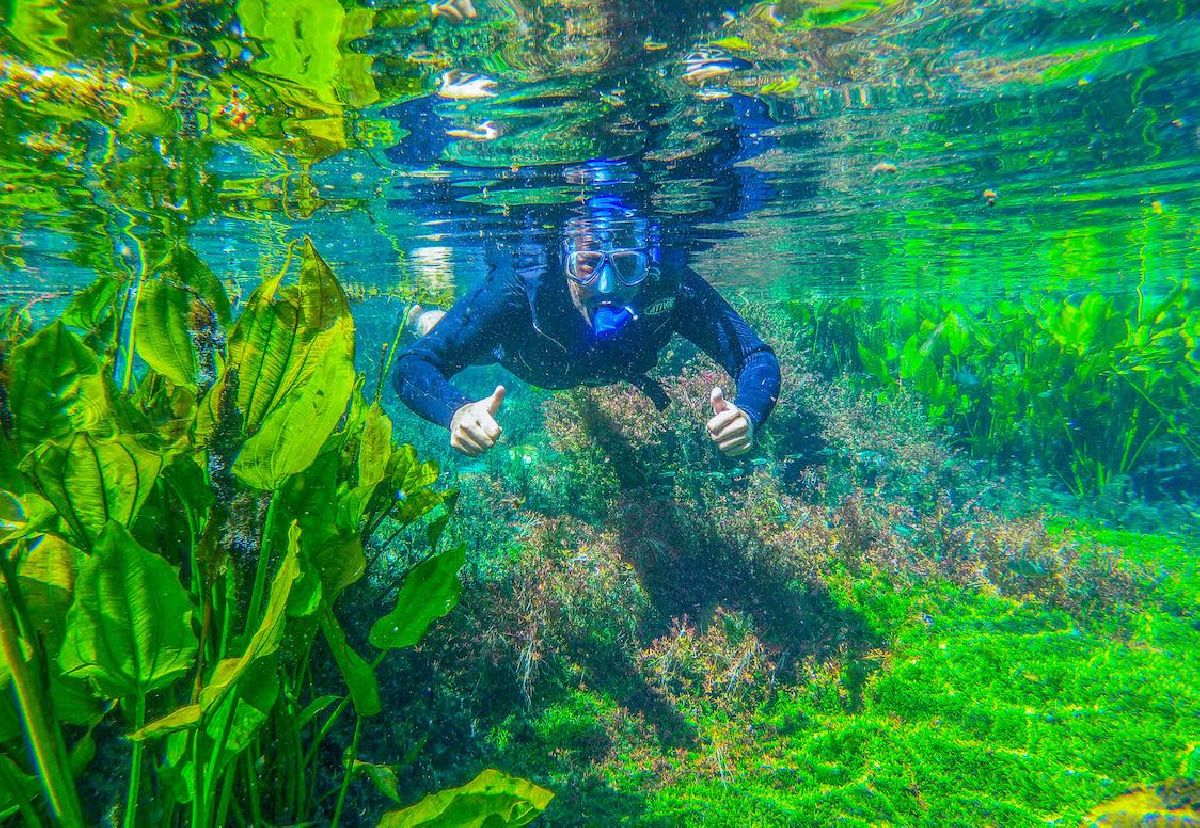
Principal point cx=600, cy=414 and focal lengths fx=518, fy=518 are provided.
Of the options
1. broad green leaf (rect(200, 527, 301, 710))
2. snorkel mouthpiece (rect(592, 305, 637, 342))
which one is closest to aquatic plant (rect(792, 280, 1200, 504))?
snorkel mouthpiece (rect(592, 305, 637, 342))

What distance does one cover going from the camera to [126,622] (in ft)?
4.19

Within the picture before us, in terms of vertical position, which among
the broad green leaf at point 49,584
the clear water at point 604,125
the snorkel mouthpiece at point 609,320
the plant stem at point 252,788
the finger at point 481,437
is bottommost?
the plant stem at point 252,788

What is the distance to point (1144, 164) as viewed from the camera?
8.58m

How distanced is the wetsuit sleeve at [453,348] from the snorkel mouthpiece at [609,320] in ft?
3.09

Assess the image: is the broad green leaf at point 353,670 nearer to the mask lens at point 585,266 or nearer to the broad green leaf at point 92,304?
the broad green leaf at point 92,304

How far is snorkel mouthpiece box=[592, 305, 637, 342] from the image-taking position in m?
6.34

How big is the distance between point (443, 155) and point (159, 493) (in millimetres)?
6699

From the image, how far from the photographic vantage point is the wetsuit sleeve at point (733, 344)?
5.11m

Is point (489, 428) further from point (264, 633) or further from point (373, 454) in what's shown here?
point (264, 633)

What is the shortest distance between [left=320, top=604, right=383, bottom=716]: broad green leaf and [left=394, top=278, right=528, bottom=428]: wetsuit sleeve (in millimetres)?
2822

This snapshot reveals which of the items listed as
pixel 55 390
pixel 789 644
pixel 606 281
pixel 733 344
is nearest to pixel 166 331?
pixel 55 390

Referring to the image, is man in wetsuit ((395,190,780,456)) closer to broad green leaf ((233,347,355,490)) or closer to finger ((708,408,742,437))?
finger ((708,408,742,437))

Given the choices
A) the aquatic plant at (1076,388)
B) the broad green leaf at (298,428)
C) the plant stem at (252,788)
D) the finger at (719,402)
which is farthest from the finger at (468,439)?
the aquatic plant at (1076,388)

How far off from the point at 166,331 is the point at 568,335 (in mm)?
5035
